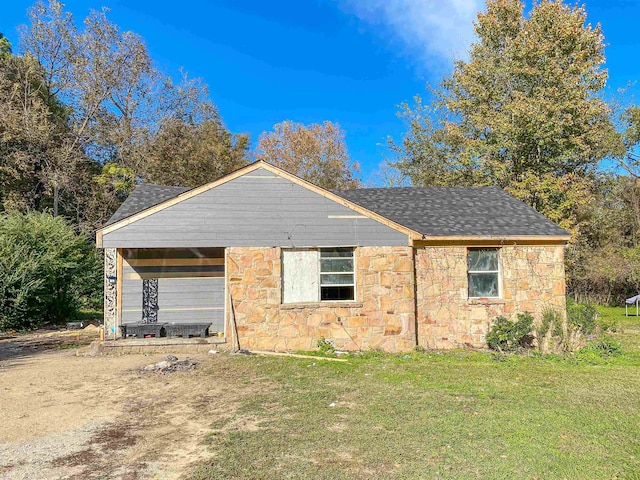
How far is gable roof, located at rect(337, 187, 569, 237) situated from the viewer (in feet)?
40.0

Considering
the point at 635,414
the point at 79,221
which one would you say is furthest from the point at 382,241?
the point at 79,221

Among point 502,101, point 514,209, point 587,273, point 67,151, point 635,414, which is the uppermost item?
point 502,101

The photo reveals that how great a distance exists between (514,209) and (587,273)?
14.7m

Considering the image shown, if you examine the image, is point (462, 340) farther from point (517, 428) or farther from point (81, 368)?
point (81, 368)

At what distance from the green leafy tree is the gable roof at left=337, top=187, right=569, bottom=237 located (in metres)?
8.52

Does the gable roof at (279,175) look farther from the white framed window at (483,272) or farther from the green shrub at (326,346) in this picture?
the green shrub at (326,346)

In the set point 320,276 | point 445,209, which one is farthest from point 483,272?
point 320,276

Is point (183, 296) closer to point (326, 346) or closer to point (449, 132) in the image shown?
point (326, 346)

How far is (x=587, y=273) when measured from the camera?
2534 cm

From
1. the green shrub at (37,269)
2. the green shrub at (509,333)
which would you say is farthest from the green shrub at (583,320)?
the green shrub at (37,269)

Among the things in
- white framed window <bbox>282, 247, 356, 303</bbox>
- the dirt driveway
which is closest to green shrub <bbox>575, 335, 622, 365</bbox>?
white framed window <bbox>282, 247, 356, 303</bbox>

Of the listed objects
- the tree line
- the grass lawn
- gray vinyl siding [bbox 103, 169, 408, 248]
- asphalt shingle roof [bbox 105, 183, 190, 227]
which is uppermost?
the tree line

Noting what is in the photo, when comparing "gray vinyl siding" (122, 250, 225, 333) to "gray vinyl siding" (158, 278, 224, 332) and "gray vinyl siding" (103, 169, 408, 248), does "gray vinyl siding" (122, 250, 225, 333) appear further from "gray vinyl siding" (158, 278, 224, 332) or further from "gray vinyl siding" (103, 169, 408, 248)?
"gray vinyl siding" (103, 169, 408, 248)

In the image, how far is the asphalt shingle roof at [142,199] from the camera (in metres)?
12.2
